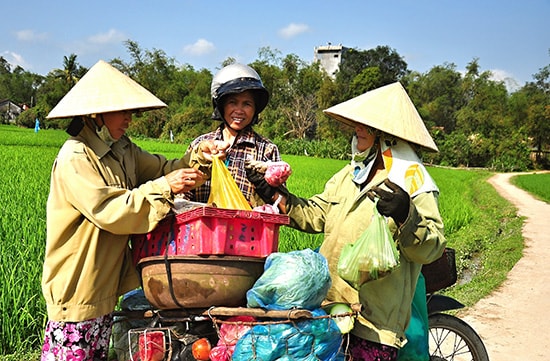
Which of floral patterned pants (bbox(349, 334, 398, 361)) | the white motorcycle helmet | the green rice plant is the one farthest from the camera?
the green rice plant

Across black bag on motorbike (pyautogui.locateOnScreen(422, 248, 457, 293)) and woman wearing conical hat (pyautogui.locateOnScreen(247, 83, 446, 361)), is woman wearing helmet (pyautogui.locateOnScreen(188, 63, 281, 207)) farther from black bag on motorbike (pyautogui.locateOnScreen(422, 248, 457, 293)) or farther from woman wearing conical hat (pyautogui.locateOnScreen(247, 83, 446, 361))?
black bag on motorbike (pyautogui.locateOnScreen(422, 248, 457, 293))

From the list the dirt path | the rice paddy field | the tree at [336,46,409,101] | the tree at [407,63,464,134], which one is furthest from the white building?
the dirt path

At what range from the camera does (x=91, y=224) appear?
6.18ft

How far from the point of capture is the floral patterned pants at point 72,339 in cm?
196

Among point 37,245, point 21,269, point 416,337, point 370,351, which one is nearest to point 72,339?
point 370,351

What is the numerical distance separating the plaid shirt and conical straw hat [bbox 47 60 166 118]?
700mm

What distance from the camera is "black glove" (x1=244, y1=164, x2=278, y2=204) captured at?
7.59 feet

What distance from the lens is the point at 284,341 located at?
5.29ft

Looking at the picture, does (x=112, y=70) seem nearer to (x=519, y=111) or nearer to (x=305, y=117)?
(x=305, y=117)

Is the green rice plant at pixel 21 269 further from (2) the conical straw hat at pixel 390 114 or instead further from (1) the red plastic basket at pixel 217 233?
(2) the conical straw hat at pixel 390 114

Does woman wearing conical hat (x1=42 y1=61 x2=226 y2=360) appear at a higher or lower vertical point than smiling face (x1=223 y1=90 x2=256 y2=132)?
lower

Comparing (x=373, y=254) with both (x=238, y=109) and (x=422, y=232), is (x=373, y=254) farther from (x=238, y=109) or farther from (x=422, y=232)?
(x=238, y=109)

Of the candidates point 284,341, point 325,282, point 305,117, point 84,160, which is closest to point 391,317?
point 325,282

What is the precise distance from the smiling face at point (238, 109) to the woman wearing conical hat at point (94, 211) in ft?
1.99
